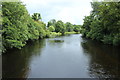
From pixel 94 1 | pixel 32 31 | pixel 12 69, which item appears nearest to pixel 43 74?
pixel 12 69

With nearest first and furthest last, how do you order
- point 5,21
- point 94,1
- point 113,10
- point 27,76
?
point 27,76 → point 5,21 → point 113,10 → point 94,1

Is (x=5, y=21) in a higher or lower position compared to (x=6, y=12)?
lower

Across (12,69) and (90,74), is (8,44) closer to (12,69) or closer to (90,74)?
(12,69)

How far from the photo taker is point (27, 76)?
7.65 m

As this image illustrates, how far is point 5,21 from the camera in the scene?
1288 centimetres

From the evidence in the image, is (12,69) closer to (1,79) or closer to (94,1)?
(1,79)

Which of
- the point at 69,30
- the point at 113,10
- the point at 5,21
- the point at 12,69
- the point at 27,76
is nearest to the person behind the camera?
the point at 27,76

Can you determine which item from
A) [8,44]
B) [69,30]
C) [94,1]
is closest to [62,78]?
[8,44]

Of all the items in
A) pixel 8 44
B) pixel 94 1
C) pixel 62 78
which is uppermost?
pixel 94 1

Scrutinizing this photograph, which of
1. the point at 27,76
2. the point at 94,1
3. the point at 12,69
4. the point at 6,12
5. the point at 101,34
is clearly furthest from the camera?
the point at 94,1

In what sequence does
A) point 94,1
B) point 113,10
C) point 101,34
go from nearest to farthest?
1. point 113,10
2. point 101,34
3. point 94,1

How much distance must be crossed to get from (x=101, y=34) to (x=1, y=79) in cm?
2259

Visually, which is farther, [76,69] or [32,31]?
[32,31]

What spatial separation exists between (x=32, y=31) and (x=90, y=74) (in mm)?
20543
